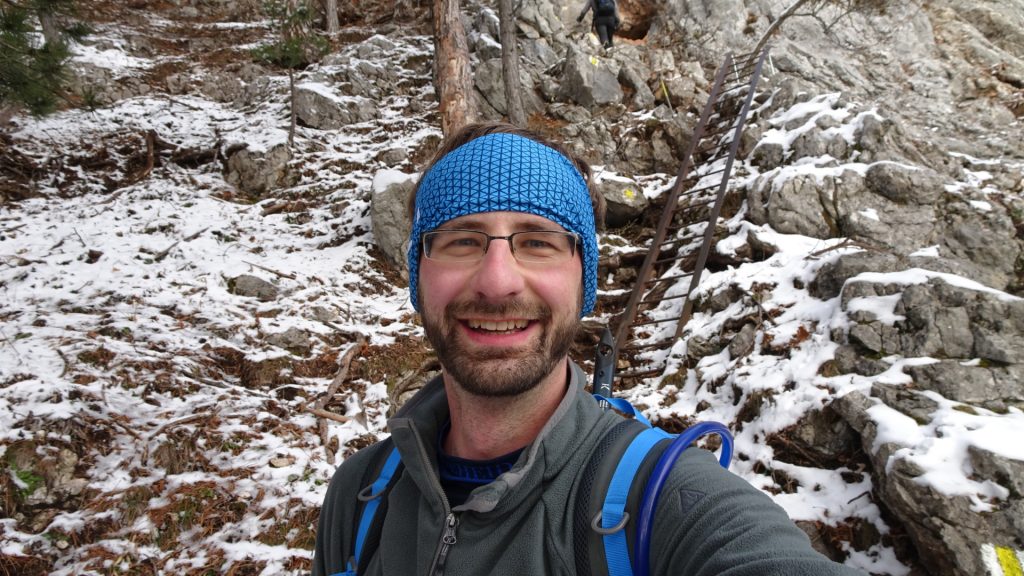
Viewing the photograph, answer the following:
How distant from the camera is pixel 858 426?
3152mm

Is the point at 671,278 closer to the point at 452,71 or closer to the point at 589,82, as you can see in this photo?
the point at 452,71

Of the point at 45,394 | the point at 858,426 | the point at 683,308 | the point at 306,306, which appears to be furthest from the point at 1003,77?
the point at 45,394

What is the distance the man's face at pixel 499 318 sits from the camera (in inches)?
56.5

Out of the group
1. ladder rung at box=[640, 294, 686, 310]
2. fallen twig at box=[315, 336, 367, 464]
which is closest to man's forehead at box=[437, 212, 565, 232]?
fallen twig at box=[315, 336, 367, 464]

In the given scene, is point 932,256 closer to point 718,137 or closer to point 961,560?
point 961,560

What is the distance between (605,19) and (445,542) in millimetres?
14658

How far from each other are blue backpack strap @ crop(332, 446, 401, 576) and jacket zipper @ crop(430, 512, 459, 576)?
347mm

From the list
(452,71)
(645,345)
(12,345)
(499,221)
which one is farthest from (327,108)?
(499,221)

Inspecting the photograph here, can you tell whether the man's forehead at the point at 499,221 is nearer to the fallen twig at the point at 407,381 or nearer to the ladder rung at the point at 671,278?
the fallen twig at the point at 407,381

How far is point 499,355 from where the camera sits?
1.45 m

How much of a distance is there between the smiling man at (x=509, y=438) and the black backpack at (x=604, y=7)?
519 inches

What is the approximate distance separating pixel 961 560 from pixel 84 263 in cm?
936

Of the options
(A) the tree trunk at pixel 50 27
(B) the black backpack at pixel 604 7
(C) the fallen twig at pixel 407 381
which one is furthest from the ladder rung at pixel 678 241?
(B) the black backpack at pixel 604 7

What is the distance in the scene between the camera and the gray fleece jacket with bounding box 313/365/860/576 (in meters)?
1.01
